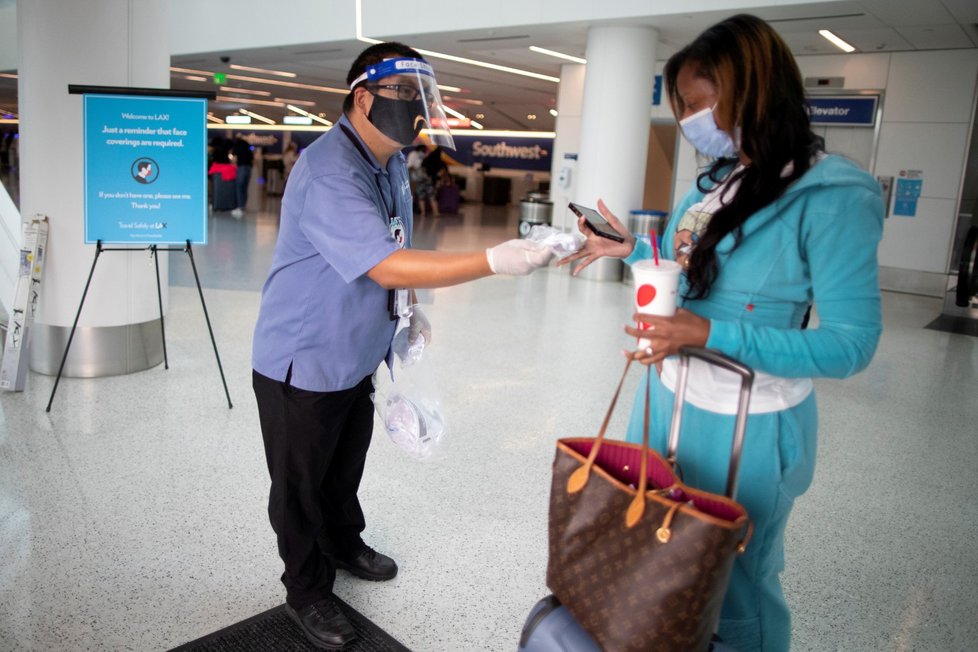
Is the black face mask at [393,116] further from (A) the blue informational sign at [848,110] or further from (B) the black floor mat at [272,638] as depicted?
(A) the blue informational sign at [848,110]

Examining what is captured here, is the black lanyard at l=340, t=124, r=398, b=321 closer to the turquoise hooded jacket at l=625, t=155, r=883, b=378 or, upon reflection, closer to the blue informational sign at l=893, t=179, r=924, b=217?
the turquoise hooded jacket at l=625, t=155, r=883, b=378

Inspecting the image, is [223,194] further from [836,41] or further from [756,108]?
[756,108]

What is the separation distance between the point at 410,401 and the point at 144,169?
2449 mm

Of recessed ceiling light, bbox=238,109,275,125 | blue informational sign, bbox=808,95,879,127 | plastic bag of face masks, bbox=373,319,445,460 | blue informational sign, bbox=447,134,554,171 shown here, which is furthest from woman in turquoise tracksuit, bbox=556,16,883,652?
recessed ceiling light, bbox=238,109,275,125

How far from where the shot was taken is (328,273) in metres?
1.91

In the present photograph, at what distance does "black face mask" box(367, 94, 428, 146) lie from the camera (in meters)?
1.97

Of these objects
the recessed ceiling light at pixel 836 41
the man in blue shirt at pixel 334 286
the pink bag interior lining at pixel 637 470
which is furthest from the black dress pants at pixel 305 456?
the recessed ceiling light at pixel 836 41

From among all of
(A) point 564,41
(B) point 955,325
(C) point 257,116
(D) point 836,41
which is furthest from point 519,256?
(C) point 257,116

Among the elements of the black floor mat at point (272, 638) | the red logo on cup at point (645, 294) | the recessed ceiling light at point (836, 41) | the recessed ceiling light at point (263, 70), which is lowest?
the black floor mat at point (272, 638)

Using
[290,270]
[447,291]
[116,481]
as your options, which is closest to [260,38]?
[447,291]

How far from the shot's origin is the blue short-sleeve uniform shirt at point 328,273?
5.81 ft

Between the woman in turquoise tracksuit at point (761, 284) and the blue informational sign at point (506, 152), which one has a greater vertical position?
the blue informational sign at point (506, 152)

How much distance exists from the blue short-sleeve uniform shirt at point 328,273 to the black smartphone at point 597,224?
0.44m

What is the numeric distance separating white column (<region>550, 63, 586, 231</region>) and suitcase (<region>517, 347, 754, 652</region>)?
10.1 metres
